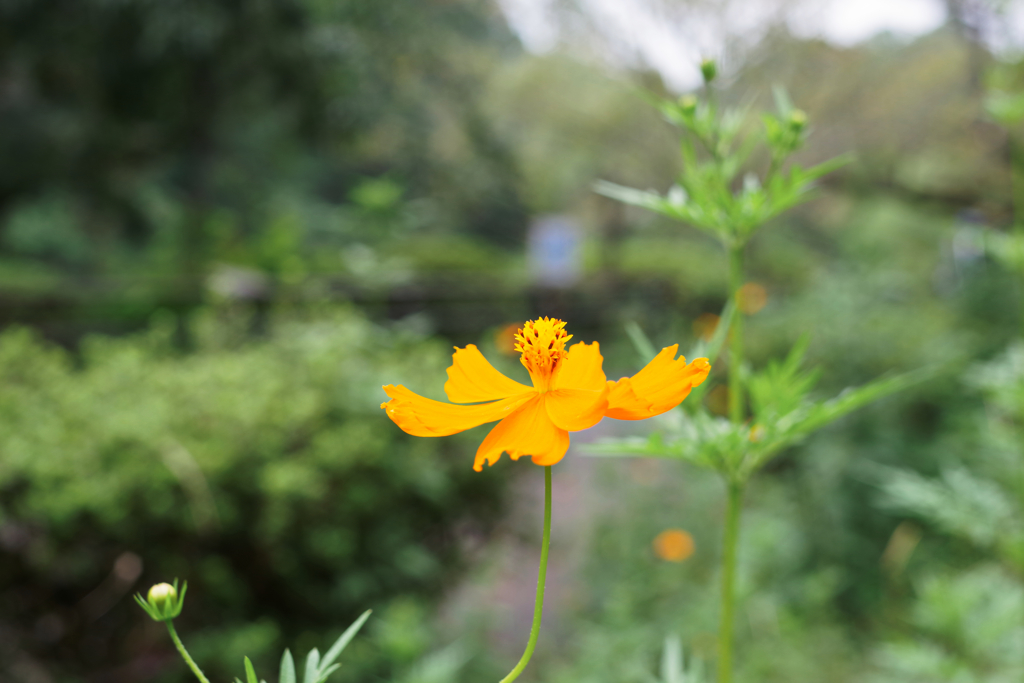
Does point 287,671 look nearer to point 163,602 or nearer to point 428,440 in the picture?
point 163,602

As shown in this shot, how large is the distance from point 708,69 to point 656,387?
49cm

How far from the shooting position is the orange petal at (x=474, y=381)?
42cm

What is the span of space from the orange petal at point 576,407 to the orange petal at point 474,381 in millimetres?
22

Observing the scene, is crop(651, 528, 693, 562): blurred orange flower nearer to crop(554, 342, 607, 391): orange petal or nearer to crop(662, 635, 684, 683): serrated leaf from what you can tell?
crop(662, 635, 684, 683): serrated leaf

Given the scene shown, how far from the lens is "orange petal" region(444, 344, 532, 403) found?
418 mm

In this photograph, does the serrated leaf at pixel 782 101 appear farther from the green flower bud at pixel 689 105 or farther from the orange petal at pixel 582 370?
the orange petal at pixel 582 370

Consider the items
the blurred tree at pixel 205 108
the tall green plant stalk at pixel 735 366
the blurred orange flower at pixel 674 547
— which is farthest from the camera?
the blurred tree at pixel 205 108

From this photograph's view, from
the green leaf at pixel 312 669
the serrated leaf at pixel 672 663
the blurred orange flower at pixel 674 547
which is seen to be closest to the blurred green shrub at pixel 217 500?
the blurred orange flower at pixel 674 547

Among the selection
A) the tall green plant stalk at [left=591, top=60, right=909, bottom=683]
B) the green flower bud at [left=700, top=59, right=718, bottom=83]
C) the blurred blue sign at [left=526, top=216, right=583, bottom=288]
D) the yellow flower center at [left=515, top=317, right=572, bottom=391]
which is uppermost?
the blurred blue sign at [left=526, top=216, right=583, bottom=288]

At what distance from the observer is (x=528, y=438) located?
39 cm

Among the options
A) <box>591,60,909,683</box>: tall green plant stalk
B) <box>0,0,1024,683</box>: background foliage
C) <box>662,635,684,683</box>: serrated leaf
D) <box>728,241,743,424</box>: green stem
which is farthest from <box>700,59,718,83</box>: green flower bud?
<box>662,635,684,683</box>: serrated leaf

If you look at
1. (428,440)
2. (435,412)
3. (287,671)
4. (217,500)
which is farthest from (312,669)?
(428,440)

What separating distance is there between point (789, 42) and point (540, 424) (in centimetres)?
898

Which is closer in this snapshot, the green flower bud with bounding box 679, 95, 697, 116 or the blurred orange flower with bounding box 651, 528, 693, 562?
the green flower bud with bounding box 679, 95, 697, 116
